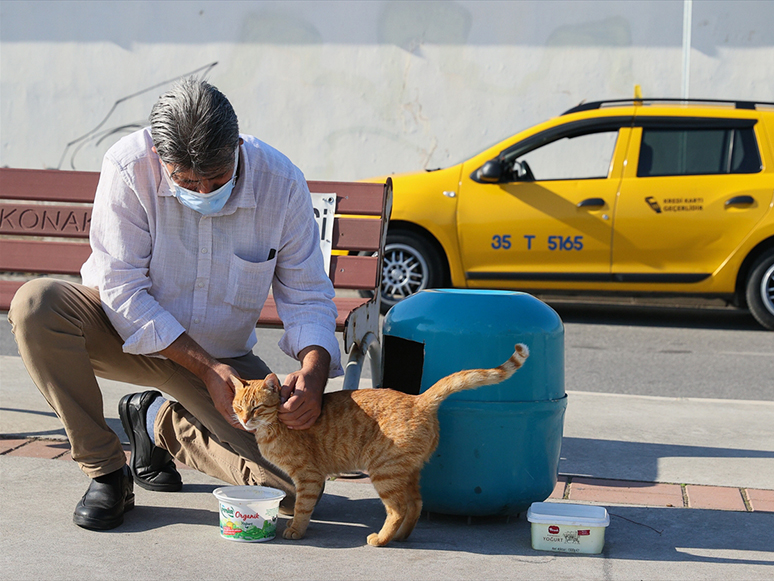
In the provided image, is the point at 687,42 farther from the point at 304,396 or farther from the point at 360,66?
the point at 304,396

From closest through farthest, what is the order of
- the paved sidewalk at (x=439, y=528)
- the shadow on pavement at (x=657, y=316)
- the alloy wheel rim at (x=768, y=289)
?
the paved sidewalk at (x=439, y=528) → the alloy wheel rim at (x=768, y=289) → the shadow on pavement at (x=657, y=316)

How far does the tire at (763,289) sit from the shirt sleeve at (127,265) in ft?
20.4

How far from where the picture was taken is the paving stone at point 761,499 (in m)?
3.42

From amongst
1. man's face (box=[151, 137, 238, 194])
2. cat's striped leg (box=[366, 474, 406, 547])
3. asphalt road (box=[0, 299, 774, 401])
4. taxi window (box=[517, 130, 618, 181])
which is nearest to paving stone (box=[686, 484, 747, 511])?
cat's striped leg (box=[366, 474, 406, 547])

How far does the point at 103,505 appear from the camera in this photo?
3.03m

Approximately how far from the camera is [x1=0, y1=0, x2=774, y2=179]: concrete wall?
38.4 feet

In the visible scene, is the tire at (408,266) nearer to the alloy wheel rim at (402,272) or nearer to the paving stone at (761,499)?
the alloy wheel rim at (402,272)

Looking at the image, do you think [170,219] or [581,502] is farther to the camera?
[581,502]

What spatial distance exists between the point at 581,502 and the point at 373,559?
99 cm

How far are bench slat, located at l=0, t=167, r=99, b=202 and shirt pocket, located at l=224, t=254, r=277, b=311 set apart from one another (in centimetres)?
167

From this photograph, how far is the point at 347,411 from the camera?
9.98ft

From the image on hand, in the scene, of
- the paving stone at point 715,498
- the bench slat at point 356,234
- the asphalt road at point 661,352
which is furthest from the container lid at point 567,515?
the asphalt road at point 661,352

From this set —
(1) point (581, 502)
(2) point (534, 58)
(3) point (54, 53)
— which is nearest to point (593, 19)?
(2) point (534, 58)

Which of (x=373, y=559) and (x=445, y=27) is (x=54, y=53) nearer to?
(x=445, y=27)
